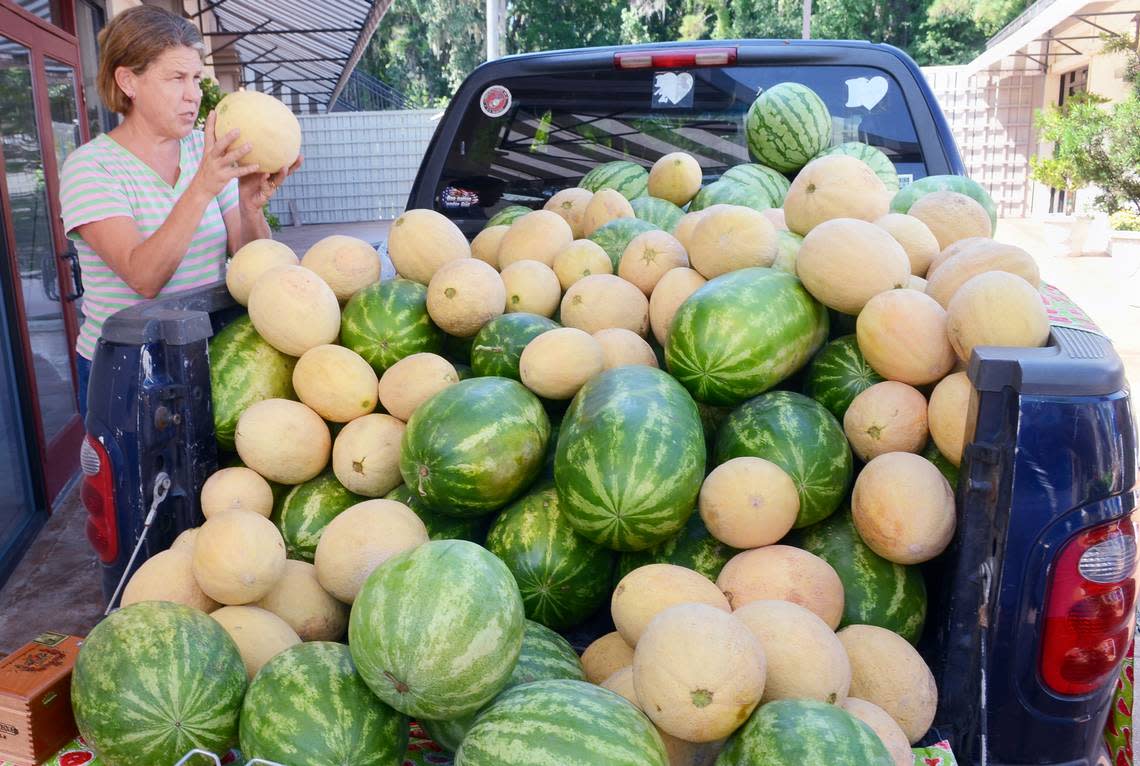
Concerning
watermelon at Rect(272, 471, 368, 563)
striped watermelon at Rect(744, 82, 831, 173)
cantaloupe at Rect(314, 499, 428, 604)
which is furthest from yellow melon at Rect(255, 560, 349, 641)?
striped watermelon at Rect(744, 82, 831, 173)

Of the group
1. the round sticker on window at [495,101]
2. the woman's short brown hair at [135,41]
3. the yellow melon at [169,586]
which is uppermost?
the woman's short brown hair at [135,41]

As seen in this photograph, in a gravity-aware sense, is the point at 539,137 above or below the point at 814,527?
above

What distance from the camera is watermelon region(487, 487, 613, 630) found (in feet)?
7.13

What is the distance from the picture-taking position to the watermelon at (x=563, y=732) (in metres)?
1.37

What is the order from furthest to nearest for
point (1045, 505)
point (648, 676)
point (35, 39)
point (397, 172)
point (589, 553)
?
point (397, 172) → point (35, 39) → point (589, 553) → point (1045, 505) → point (648, 676)

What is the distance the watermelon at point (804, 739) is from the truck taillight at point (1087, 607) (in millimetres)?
485

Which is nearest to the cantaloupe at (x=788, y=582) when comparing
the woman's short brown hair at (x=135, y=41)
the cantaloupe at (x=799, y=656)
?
the cantaloupe at (x=799, y=656)

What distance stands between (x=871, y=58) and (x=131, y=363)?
→ 3286mm

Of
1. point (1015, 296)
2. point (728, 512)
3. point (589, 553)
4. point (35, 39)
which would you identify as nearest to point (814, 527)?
point (728, 512)

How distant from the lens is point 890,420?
2164 millimetres

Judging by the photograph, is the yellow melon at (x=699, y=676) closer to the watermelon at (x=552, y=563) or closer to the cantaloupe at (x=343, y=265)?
the watermelon at (x=552, y=563)

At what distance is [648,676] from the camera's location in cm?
151

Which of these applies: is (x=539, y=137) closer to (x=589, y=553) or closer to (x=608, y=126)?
(x=608, y=126)

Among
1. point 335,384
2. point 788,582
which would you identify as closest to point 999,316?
point 788,582
